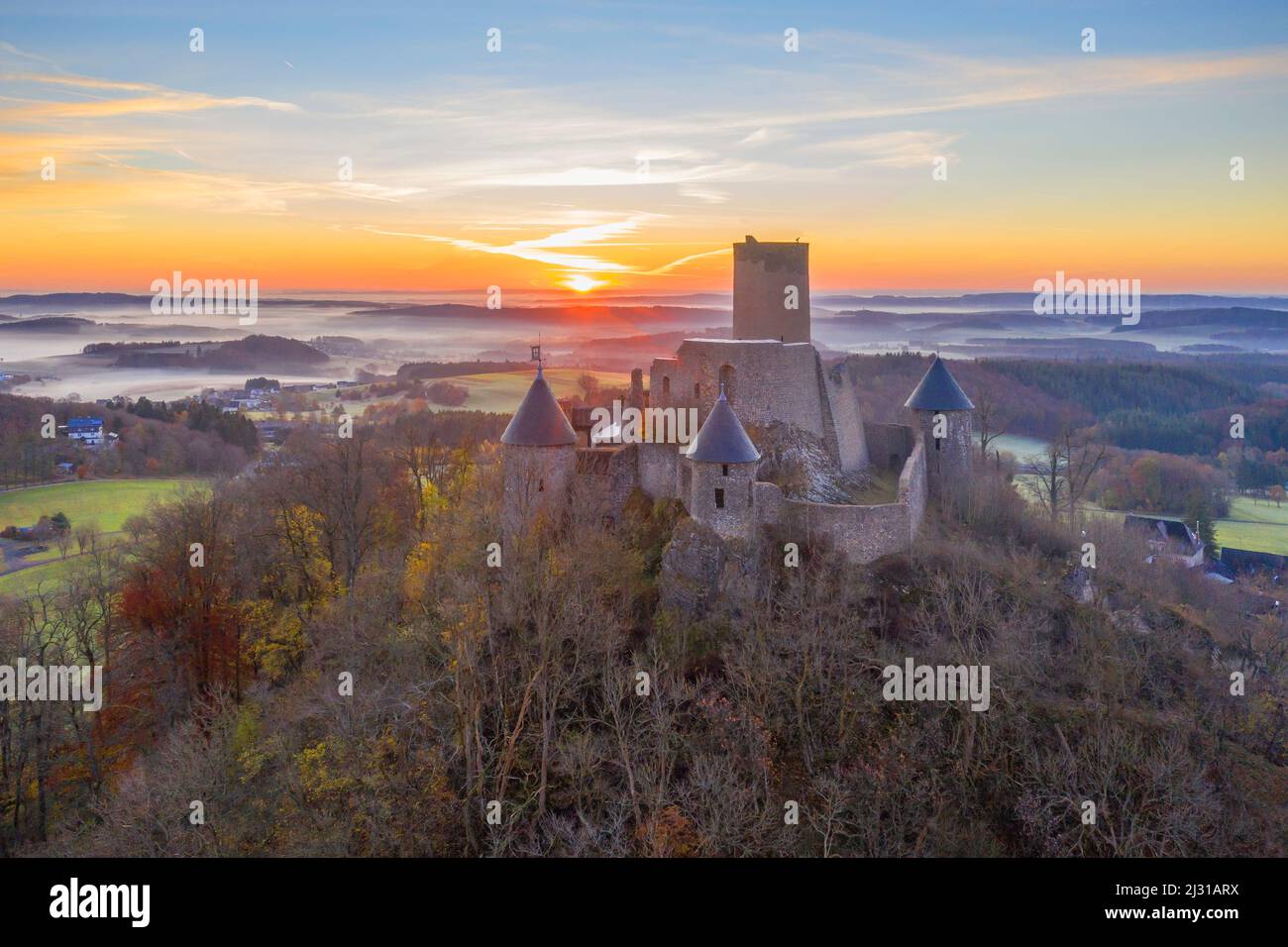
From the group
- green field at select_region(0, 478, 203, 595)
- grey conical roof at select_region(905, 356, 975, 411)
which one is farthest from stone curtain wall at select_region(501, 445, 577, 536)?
green field at select_region(0, 478, 203, 595)

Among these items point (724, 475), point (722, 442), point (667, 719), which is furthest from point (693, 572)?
point (667, 719)

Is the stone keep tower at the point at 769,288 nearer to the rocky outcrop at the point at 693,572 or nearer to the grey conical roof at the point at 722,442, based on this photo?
the grey conical roof at the point at 722,442

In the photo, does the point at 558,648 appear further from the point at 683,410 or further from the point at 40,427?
the point at 40,427

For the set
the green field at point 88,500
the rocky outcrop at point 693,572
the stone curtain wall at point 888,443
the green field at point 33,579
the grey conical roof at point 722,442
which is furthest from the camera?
the green field at point 88,500

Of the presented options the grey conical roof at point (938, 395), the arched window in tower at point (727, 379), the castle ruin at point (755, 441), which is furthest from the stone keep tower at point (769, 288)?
the grey conical roof at point (938, 395)

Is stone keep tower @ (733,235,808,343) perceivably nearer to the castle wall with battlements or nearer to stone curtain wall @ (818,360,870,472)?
stone curtain wall @ (818,360,870,472)

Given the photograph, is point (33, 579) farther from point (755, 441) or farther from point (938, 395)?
point (938, 395)

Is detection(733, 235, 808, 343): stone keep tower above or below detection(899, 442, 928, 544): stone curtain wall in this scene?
above
